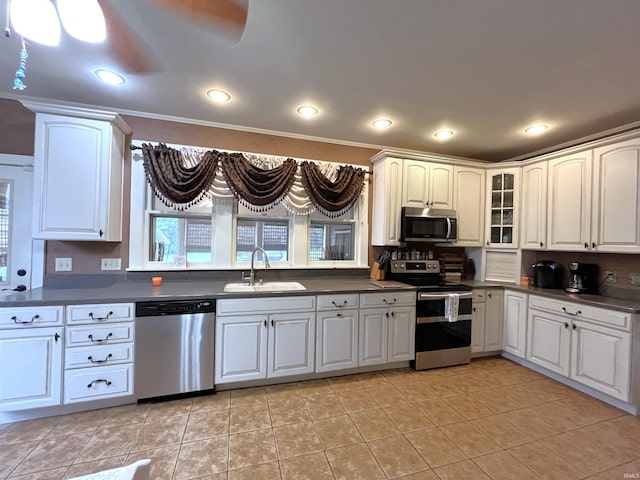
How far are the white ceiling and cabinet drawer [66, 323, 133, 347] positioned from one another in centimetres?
190

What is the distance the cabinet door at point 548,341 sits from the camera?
2715mm

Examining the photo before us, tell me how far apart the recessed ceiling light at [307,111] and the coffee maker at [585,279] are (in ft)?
10.2

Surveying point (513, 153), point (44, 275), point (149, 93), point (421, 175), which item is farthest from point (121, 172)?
point (513, 153)

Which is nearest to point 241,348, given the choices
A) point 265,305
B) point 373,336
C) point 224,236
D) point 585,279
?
point 265,305

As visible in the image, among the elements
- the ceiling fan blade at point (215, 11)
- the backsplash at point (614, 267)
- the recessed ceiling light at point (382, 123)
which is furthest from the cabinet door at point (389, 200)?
the ceiling fan blade at point (215, 11)

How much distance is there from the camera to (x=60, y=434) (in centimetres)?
193

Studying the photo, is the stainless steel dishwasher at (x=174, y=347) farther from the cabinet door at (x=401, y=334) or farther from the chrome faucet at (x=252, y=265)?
the cabinet door at (x=401, y=334)

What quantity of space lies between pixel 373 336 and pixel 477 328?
4.28 ft

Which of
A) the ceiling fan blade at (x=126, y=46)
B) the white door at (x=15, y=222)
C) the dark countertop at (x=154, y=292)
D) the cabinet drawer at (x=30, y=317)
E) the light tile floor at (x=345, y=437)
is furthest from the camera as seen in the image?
the white door at (x=15, y=222)

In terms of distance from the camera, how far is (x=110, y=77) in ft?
7.02

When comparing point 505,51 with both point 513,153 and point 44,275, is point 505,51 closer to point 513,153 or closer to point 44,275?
point 513,153

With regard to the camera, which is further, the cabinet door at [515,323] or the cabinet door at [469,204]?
the cabinet door at [469,204]

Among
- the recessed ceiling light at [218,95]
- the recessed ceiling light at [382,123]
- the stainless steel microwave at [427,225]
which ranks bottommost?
the stainless steel microwave at [427,225]

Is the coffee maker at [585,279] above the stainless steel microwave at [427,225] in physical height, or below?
below
